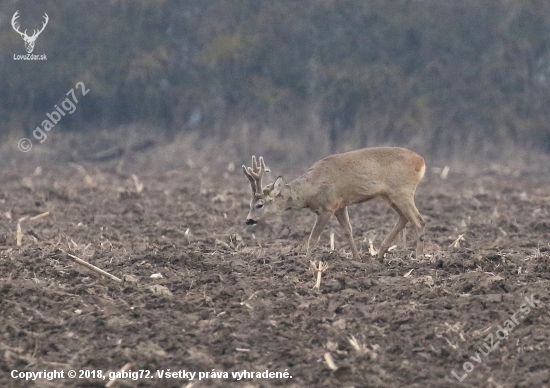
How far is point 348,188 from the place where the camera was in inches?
500

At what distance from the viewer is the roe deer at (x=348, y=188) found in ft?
41.6

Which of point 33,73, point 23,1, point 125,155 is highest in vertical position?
point 23,1

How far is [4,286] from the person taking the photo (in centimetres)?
1037

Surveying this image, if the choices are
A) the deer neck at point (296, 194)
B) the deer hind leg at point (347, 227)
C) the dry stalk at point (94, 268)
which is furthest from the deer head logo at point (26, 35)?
the dry stalk at point (94, 268)

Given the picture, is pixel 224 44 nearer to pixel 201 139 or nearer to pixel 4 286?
pixel 201 139

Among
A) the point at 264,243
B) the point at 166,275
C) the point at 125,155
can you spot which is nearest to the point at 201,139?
the point at 125,155

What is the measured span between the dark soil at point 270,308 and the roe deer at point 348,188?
502mm

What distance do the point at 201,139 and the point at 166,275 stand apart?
18313mm

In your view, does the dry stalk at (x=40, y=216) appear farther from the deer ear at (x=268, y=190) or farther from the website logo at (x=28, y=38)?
the website logo at (x=28, y=38)

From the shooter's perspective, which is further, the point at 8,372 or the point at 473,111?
the point at 473,111

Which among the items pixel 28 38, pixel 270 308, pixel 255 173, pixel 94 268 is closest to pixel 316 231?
pixel 255 173

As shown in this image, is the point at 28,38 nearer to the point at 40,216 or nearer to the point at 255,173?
the point at 40,216

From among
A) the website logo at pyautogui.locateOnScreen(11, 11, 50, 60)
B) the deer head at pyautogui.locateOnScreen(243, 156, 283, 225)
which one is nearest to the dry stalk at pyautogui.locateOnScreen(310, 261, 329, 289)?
the deer head at pyautogui.locateOnScreen(243, 156, 283, 225)

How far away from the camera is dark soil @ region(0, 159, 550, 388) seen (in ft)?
28.1
